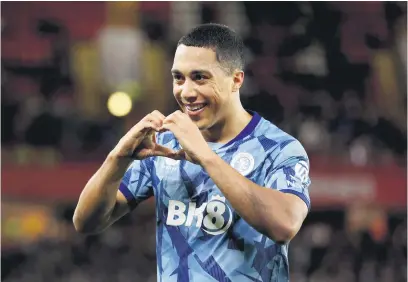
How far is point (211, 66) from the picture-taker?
343 centimetres

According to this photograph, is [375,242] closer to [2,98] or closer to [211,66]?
[2,98]

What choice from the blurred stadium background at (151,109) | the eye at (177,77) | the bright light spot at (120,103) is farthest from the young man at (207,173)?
the bright light spot at (120,103)

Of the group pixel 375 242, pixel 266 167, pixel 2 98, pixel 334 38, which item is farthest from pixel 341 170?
pixel 266 167

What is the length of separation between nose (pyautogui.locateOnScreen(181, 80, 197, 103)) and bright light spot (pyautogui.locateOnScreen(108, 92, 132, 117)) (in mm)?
7652

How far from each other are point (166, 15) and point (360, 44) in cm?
297

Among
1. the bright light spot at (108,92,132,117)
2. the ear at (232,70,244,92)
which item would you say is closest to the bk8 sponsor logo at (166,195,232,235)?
the ear at (232,70,244,92)

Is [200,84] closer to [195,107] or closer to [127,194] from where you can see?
[195,107]

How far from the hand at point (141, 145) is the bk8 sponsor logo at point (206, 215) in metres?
0.26

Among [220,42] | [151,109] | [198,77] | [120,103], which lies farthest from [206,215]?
[151,109]

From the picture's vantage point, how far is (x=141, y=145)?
342cm

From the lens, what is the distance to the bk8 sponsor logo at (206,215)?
3.41 meters

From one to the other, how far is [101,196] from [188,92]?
60 centimetres

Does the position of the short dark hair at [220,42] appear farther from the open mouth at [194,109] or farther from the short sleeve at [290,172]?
the short sleeve at [290,172]

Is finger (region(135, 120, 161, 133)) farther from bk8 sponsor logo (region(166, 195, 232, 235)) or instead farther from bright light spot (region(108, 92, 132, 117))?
bright light spot (region(108, 92, 132, 117))
